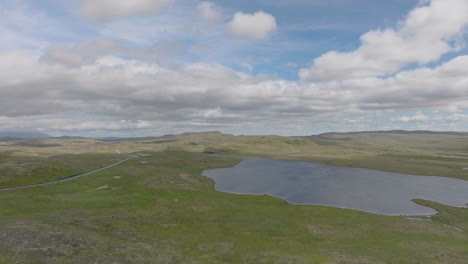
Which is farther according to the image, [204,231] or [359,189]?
[359,189]

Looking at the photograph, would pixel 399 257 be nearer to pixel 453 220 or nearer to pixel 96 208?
pixel 453 220

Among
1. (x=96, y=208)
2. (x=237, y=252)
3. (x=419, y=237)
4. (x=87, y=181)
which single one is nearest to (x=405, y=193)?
(x=419, y=237)

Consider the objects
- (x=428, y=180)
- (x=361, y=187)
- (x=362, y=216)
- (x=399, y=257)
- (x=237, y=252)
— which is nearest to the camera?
(x=399, y=257)

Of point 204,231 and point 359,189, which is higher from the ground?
point 204,231

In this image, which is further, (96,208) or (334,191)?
(334,191)

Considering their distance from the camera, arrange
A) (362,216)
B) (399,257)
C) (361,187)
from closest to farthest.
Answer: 1. (399,257)
2. (362,216)
3. (361,187)

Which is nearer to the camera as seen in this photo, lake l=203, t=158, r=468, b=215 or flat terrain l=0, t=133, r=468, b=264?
flat terrain l=0, t=133, r=468, b=264

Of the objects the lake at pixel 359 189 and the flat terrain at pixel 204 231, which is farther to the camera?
the lake at pixel 359 189
